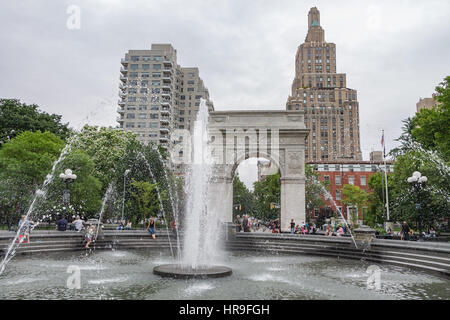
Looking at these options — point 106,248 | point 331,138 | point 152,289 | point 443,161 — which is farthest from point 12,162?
point 331,138

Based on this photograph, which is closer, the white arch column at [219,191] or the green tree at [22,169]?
the green tree at [22,169]

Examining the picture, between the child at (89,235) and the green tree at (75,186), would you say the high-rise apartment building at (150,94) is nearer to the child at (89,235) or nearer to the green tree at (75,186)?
the green tree at (75,186)

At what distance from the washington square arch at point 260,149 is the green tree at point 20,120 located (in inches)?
771

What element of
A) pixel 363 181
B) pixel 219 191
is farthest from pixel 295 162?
pixel 363 181

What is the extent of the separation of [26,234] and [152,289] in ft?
30.0

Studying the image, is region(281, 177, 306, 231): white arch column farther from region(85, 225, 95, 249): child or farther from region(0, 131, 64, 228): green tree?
region(0, 131, 64, 228): green tree

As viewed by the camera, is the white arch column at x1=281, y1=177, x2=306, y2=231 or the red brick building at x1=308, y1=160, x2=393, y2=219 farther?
the red brick building at x1=308, y1=160, x2=393, y2=219

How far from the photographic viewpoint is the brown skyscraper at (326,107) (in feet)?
318

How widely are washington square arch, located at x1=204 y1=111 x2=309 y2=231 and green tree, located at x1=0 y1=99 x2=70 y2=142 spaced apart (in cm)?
1958

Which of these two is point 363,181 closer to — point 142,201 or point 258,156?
point 258,156

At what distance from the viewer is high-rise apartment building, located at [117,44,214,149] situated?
6925cm

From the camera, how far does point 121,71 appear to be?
239 ft
